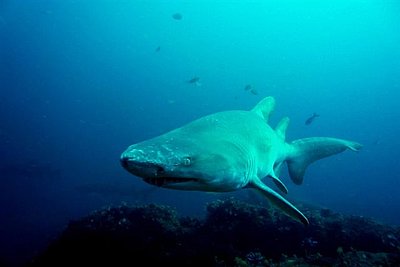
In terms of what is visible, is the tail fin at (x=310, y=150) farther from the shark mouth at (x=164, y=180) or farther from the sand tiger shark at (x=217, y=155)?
the shark mouth at (x=164, y=180)

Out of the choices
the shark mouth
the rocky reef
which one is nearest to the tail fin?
the rocky reef

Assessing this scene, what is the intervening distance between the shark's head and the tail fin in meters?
3.11

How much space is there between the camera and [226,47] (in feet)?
568

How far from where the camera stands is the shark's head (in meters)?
2.52

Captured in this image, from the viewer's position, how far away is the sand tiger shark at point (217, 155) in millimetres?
2639

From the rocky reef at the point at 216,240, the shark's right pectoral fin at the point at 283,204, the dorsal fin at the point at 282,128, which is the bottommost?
the rocky reef at the point at 216,240

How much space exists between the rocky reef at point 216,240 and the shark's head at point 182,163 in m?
2.65

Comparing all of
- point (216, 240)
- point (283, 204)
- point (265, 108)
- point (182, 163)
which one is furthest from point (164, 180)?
point (216, 240)

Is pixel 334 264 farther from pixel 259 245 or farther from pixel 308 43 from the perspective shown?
pixel 308 43

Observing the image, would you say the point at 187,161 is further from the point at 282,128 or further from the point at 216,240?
the point at 216,240

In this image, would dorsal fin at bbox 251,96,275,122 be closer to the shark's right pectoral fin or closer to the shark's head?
the shark's right pectoral fin

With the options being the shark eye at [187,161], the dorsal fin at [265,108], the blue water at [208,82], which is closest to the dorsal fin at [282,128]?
the dorsal fin at [265,108]

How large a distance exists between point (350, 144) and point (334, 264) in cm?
225

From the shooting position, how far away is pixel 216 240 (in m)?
6.82
